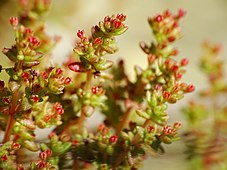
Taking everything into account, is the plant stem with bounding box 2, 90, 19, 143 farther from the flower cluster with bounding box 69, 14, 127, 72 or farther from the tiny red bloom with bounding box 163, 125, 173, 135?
the tiny red bloom with bounding box 163, 125, 173, 135

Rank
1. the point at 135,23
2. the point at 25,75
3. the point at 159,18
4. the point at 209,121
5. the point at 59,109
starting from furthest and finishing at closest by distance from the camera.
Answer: the point at 135,23 < the point at 209,121 < the point at 159,18 < the point at 59,109 < the point at 25,75

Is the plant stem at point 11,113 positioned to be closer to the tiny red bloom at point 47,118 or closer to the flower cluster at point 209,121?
the tiny red bloom at point 47,118

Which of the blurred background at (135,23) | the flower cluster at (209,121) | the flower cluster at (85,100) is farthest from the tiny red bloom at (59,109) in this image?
the blurred background at (135,23)

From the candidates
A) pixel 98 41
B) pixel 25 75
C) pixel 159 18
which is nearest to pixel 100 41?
pixel 98 41

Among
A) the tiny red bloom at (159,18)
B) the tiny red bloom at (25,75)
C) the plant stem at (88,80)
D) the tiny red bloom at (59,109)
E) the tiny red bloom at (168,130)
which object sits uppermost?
the tiny red bloom at (159,18)

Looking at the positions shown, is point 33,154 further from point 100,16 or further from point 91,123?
point 100,16

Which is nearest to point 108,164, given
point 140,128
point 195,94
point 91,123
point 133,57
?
point 140,128

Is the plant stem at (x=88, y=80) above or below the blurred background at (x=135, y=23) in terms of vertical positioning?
below

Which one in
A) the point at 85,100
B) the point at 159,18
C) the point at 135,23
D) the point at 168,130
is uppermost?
the point at 135,23

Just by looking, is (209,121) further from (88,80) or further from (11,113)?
(11,113)
